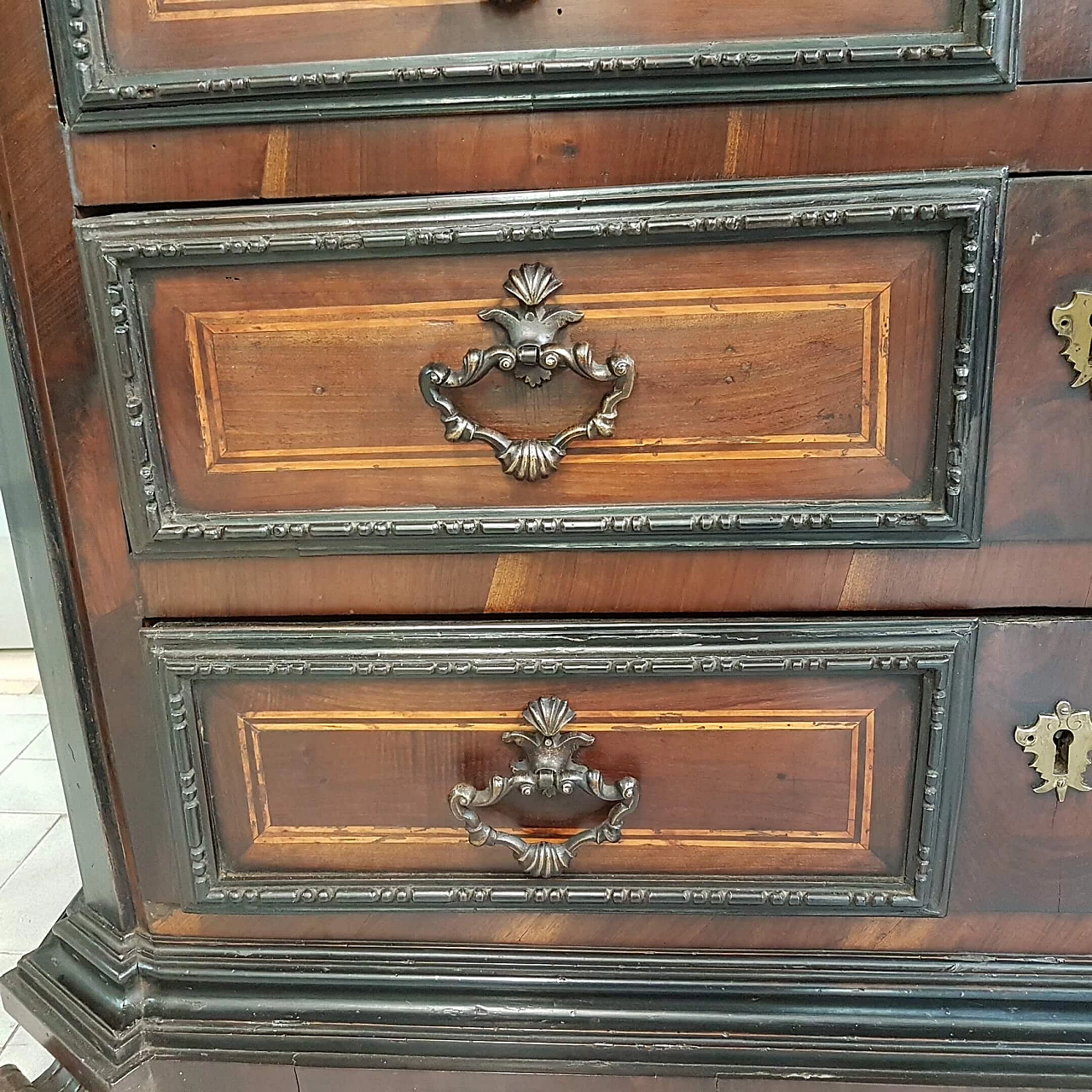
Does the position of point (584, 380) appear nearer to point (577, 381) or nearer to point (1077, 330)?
point (577, 381)

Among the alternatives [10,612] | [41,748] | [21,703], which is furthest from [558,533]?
[10,612]

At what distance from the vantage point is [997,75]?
1.41ft

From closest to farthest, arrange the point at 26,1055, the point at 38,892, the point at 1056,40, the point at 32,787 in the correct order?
the point at 1056,40 → the point at 26,1055 → the point at 38,892 → the point at 32,787

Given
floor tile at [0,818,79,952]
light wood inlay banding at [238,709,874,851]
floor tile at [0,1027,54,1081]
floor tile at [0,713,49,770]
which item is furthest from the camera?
floor tile at [0,713,49,770]

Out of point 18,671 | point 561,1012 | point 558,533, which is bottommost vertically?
point 18,671

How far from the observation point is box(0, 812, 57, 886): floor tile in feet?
3.21

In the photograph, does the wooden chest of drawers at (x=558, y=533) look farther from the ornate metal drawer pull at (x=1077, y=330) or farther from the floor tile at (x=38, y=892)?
the floor tile at (x=38, y=892)

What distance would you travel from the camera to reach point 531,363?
47cm

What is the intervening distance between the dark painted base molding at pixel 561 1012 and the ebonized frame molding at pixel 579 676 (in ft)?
0.14

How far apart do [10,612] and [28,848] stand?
563 mm

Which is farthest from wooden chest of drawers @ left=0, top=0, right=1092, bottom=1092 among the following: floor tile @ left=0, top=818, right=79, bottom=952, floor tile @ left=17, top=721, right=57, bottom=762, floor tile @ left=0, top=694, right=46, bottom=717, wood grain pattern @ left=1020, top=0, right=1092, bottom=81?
floor tile @ left=0, top=694, right=46, bottom=717

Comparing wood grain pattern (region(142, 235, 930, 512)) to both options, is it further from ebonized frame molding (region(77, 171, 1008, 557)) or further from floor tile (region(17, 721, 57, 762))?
floor tile (region(17, 721, 57, 762))

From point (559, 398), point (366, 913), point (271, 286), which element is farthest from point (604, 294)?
point (366, 913)

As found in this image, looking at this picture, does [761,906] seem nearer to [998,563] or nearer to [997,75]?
[998,563]
